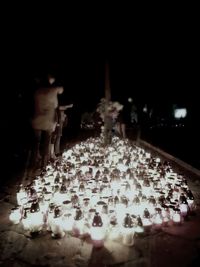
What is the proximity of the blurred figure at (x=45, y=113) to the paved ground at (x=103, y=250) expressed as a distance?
16.5 ft

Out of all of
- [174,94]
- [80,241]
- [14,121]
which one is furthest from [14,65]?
[174,94]

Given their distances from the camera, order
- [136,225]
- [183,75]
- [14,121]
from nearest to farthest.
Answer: [136,225] → [14,121] → [183,75]

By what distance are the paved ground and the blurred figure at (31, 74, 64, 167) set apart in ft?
16.5

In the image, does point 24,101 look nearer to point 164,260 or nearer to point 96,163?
point 96,163

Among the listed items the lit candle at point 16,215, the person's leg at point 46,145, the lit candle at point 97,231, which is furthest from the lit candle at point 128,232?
the person's leg at point 46,145

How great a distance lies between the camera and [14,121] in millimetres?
20297

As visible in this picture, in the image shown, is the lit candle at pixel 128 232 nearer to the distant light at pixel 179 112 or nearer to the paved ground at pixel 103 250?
the paved ground at pixel 103 250

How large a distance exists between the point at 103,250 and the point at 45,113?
6.26m

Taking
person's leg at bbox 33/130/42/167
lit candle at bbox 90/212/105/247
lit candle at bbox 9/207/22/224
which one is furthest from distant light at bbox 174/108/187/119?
Result: lit candle at bbox 90/212/105/247

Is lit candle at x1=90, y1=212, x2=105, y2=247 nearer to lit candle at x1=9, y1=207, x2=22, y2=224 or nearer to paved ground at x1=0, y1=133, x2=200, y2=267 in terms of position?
paved ground at x1=0, y1=133, x2=200, y2=267

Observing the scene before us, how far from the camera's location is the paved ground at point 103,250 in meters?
4.39

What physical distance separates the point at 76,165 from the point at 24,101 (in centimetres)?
1512

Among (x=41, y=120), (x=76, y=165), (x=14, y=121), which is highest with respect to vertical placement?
(x=14, y=121)

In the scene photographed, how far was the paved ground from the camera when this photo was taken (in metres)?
4.39
